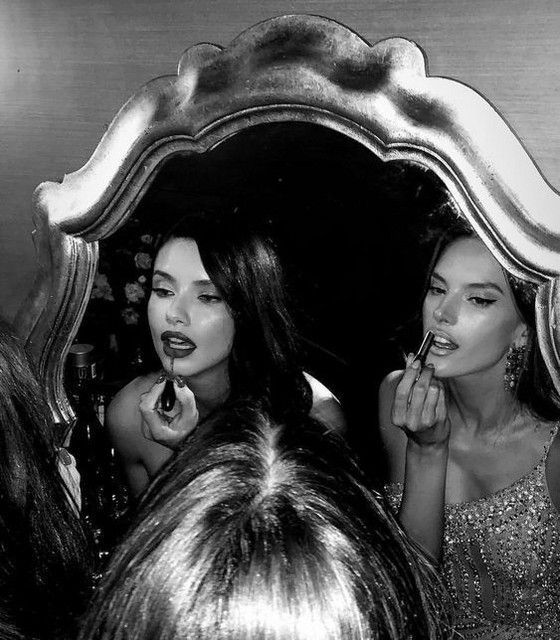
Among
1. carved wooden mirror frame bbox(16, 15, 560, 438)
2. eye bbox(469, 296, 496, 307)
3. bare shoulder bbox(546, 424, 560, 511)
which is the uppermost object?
carved wooden mirror frame bbox(16, 15, 560, 438)

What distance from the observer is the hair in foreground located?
568mm

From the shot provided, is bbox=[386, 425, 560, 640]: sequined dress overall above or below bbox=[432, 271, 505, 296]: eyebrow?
below

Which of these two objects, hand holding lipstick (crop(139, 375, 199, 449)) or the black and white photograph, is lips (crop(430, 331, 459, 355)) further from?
hand holding lipstick (crop(139, 375, 199, 449))

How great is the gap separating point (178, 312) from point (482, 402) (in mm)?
361

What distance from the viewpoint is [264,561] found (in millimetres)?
575

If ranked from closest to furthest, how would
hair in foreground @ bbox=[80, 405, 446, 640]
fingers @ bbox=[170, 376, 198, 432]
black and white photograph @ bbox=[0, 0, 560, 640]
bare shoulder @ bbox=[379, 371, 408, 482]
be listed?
hair in foreground @ bbox=[80, 405, 446, 640] → black and white photograph @ bbox=[0, 0, 560, 640] → bare shoulder @ bbox=[379, 371, 408, 482] → fingers @ bbox=[170, 376, 198, 432]

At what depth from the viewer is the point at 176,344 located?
3.18ft

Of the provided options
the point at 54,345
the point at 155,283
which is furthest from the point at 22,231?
the point at 155,283

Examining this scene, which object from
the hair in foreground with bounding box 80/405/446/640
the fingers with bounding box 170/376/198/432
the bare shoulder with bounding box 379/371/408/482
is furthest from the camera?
the fingers with bounding box 170/376/198/432

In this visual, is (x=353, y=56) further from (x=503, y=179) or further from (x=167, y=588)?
(x=167, y=588)

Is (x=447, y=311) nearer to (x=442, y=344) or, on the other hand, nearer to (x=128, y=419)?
(x=442, y=344)

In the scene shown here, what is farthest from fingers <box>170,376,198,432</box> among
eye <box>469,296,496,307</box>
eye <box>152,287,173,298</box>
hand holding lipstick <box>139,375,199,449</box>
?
eye <box>469,296,496,307</box>

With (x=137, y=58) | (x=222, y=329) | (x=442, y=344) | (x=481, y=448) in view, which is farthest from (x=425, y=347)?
(x=137, y=58)

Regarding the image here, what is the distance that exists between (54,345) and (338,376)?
0.42m
